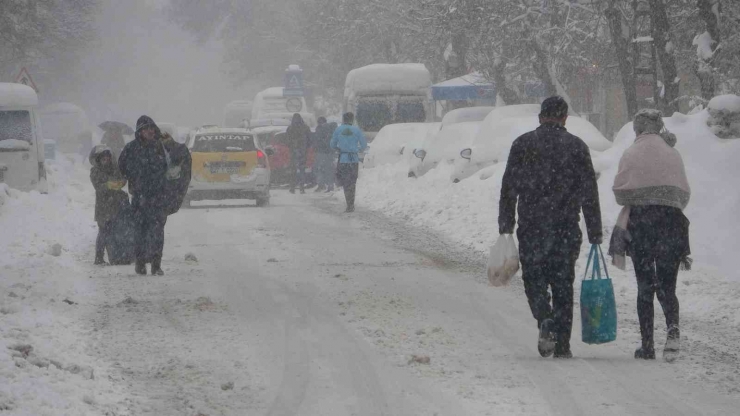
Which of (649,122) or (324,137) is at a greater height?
(649,122)

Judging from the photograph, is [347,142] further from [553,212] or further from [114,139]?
[553,212]

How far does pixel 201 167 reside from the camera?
78.7 feet

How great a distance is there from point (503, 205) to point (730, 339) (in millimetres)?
2339

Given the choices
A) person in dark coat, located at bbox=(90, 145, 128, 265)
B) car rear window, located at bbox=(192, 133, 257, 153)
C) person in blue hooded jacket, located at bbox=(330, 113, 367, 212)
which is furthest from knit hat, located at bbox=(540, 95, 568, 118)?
car rear window, located at bbox=(192, 133, 257, 153)

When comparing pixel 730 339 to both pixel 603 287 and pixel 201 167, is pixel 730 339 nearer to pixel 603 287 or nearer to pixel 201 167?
pixel 603 287

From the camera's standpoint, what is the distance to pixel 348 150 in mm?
21922

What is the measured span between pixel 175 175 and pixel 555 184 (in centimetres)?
619

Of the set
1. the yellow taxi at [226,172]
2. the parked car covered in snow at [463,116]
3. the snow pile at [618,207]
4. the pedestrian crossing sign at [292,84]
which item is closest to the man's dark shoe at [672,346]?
the snow pile at [618,207]

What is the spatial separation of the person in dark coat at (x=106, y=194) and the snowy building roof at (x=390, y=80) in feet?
69.2

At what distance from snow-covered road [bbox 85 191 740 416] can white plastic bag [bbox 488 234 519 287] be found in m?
0.53

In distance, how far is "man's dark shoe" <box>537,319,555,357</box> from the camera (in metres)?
8.19

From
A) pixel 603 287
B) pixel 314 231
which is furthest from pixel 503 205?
pixel 314 231

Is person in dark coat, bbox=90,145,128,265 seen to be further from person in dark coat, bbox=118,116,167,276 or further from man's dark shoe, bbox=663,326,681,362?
man's dark shoe, bbox=663,326,681,362

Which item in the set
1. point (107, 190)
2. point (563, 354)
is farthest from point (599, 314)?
point (107, 190)
